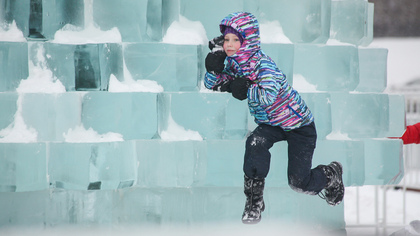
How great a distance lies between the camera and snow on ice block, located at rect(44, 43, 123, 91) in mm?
2418

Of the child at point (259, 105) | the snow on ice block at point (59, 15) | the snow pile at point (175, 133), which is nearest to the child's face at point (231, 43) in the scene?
the child at point (259, 105)

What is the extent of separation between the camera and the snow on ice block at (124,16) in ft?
8.06

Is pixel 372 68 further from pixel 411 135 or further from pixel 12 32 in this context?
pixel 12 32

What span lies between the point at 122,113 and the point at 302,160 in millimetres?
1031

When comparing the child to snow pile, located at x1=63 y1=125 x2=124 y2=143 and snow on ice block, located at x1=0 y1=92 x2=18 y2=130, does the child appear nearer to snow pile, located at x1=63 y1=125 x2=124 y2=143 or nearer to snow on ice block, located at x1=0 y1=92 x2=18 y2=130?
snow pile, located at x1=63 y1=125 x2=124 y2=143

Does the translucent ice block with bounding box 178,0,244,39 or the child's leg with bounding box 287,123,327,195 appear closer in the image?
the child's leg with bounding box 287,123,327,195

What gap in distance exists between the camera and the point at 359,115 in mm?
2637

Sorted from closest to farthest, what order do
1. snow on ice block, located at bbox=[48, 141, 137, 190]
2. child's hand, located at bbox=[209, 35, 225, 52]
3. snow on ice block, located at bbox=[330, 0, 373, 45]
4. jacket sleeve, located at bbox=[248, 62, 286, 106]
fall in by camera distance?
jacket sleeve, located at bbox=[248, 62, 286, 106], child's hand, located at bbox=[209, 35, 225, 52], snow on ice block, located at bbox=[48, 141, 137, 190], snow on ice block, located at bbox=[330, 0, 373, 45]

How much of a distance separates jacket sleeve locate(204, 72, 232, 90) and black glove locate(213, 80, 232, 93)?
2cm

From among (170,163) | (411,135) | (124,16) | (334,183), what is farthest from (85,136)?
(411,135)

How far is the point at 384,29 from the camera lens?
1341cm

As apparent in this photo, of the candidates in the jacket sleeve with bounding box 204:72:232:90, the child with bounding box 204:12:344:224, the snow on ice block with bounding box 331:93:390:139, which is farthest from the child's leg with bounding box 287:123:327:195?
the jacket sleeve with bounding box 204:72:232:90

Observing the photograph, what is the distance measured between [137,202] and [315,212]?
3.66ft

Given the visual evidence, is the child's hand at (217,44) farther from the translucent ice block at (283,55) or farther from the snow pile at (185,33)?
the translucent ice block at (283,55)
